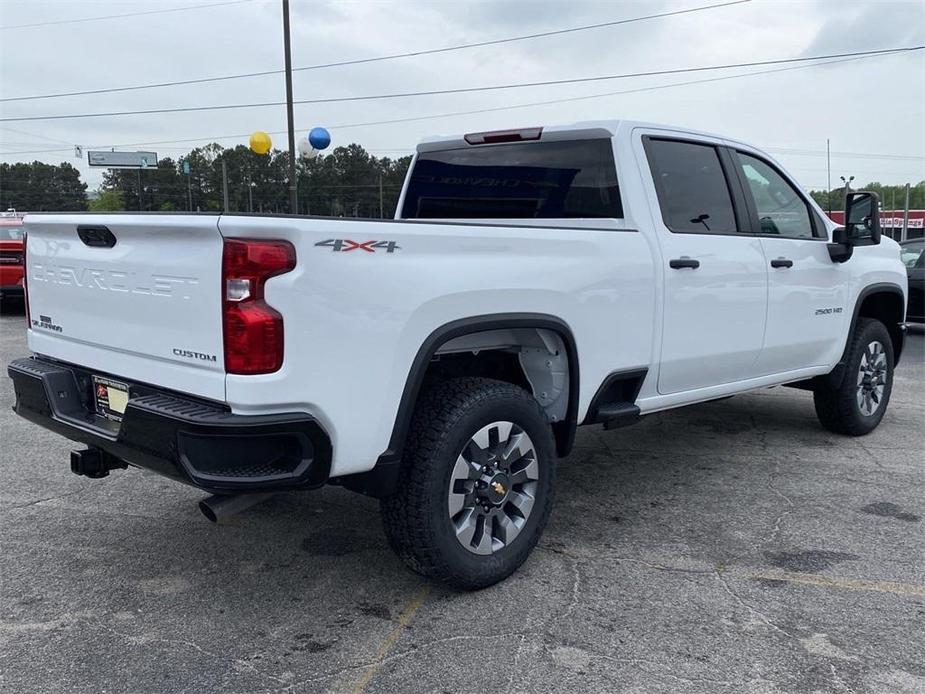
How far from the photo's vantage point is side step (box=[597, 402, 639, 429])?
3822 mm

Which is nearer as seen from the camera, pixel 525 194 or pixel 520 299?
pixel 520 299

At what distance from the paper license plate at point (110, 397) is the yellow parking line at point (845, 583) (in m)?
2.62

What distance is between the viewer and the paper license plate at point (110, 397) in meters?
3.05

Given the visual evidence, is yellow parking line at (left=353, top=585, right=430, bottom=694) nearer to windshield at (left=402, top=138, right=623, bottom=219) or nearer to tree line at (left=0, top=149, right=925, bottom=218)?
windshield at (left=402, top=138, right=623, bottom=219)

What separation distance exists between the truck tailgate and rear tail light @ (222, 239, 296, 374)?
5cm

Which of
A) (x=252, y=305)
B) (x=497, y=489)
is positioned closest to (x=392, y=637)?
(x=497, y=489)

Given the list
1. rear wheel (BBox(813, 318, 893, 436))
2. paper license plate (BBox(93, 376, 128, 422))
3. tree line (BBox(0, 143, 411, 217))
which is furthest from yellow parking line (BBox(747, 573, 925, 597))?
tree line (BBox(0, 143, 411, 217))

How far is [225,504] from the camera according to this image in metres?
2.93

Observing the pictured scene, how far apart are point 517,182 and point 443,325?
1.69m

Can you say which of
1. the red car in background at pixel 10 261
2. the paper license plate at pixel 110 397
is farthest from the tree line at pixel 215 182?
the paper license plate at pixel 110 397

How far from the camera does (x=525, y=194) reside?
4414 millimetres

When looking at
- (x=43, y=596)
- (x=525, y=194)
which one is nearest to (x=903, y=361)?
(x=525, y=194)

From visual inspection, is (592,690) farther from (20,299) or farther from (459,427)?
(20,299)

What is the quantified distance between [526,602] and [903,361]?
793cm
